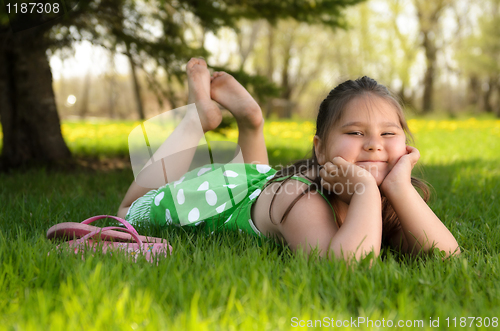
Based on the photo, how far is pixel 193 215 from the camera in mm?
2039

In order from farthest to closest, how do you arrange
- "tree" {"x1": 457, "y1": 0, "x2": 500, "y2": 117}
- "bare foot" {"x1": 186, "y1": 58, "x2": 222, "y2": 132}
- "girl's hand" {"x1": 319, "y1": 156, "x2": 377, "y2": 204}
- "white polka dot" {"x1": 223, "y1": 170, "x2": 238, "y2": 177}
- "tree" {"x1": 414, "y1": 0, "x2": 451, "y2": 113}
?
"tree" {"x1": 414, "y1": 0, "x2": 451, "y2": 113}, "tree" {"x1": 457, "y1": 0, "x2": 500, "y2": 117}, "bare foot" {"x1": 186, "y1": 58, "x2": 222, "y2": 132}, "white polka dot" {"x1": 223, "y1": 170, "x2": 238, "y2": 177}, "girl's hand" {"x1": 319, "y1": 156, "x2": 377, "y2": 204}

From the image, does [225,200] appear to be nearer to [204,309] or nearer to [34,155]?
[204,309]

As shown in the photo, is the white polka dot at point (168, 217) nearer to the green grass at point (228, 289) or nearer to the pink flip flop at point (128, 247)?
the green grass at point (228, 289)

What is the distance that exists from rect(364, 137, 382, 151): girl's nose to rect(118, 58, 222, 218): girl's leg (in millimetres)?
1186

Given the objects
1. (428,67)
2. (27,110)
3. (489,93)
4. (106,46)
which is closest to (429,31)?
(428,67)

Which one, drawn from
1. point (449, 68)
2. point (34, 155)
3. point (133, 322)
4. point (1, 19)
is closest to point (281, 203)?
point (133, 322)

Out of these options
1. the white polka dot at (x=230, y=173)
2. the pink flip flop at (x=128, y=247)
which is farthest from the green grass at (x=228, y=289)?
the white polka dot at (x=230, y=173)

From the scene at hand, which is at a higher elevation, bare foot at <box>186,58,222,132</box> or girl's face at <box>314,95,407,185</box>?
bare foot at <box>186,58,222,132</box>

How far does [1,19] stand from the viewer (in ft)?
9.45

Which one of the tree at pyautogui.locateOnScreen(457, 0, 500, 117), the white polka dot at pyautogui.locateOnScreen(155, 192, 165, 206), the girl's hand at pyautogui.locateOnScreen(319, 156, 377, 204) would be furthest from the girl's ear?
the tree at pyautogui.locateOnScreen(457, 0, 500, 117)

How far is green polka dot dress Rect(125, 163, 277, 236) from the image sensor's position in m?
2.00

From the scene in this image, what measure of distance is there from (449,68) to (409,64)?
348 cm

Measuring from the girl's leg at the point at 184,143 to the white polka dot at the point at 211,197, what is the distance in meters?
0.39

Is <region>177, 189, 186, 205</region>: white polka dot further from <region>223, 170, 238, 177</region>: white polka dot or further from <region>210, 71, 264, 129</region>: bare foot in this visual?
<region>210, 71, 264, 129</region>: bare foot
